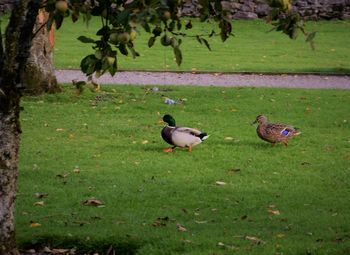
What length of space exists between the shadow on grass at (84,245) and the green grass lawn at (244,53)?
13.5 m

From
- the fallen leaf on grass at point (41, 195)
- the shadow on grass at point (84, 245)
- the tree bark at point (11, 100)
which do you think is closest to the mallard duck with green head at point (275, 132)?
the fallen leaf on grass at point (41, 195)

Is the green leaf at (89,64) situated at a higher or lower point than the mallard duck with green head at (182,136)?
higher

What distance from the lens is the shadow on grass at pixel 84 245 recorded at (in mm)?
7129

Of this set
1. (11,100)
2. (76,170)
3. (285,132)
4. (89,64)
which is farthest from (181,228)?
(285,132)

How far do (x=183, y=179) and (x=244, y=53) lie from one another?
14928 mm

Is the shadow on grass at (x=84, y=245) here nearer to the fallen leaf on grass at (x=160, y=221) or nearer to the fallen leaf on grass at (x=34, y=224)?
the fallen leaf on grass at (x=34, y=224)

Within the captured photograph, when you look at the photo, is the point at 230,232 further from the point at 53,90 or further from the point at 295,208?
the point at 53,90

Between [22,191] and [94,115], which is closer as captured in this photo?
[22,191]

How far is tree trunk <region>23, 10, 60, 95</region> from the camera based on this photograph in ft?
49.5

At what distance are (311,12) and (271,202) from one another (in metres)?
24.0

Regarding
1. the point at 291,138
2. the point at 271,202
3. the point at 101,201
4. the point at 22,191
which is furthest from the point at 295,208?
the point at 291,138

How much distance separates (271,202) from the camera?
28.3 ft

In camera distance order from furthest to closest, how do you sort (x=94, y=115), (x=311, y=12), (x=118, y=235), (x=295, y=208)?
1. (x=311, y=12)
2. (x=94, y=115)
3. (x=295, y=208)
4. (x=118, y=235)

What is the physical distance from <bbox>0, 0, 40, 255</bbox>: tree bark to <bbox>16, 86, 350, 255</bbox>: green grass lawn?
928mm
